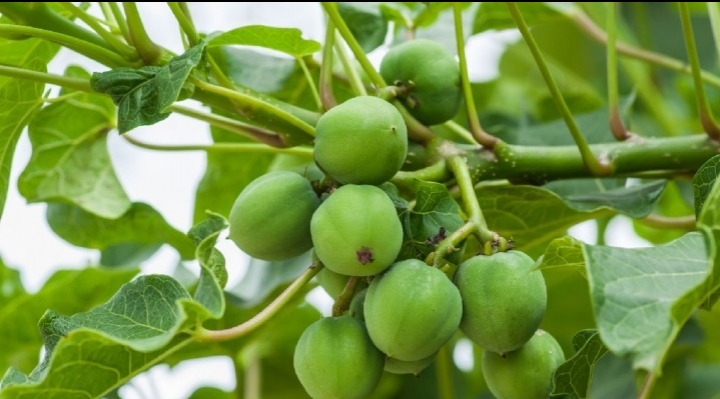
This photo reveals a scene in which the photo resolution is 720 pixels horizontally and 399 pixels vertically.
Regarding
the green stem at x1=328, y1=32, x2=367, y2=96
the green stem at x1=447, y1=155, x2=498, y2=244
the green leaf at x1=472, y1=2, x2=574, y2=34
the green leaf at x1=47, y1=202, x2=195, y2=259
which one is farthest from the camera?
the green leaf at x1=472, y1=2, x2=574, y2=34

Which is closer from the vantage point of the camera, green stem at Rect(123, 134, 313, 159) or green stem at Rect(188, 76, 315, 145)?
green stem at Rect(188, 76, 315, 145)

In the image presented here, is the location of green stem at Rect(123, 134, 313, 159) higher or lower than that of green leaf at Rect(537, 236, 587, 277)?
lower

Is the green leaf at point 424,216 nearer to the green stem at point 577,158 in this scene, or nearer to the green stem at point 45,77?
the green stem at point 577,158

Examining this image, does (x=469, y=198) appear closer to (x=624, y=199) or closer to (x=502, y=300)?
(x=502, y=300)

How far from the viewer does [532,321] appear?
0.90 meters

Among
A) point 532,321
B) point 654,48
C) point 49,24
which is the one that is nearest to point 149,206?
point 49,24

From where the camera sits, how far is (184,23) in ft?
3.47

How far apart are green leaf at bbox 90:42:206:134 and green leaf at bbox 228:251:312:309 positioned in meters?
0.52

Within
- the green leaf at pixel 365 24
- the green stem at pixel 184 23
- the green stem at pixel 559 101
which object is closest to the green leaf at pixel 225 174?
the green leaf at pixel 365 24

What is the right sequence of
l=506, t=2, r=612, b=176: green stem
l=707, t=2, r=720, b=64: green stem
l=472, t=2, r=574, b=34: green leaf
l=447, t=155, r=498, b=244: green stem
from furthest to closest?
l=472, t=2, r=574, b=34: green leaf, l=707, t=2, r=720, b=64: green stem, l=506, t=2, r=612, b=176: green stem, l=447, t=155, r=498, b=244: green stem

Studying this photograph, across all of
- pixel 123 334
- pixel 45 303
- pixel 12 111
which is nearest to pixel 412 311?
pixel 123 334

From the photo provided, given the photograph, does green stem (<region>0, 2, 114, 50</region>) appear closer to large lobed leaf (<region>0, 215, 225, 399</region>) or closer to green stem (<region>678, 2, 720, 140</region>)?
large lobed leaf (<region>0, 215, 225, 399</region>)

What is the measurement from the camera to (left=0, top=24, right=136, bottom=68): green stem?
97cm

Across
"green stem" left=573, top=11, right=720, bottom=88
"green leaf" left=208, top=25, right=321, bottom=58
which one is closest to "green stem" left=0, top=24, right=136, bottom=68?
"green leaf" left=208, top=25, right=321, bottom=58
